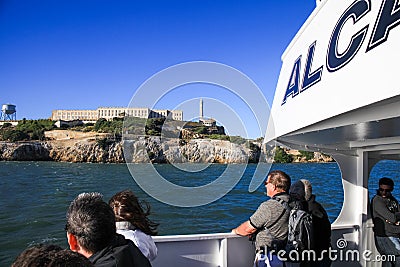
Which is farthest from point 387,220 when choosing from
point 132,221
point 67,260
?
point 67,260

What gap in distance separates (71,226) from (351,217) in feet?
11.1

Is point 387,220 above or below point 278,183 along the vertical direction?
below

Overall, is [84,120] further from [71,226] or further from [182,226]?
[71,226]

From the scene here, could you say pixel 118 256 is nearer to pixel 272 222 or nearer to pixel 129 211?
pixel 129 211

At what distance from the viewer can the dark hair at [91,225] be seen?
1315 mm

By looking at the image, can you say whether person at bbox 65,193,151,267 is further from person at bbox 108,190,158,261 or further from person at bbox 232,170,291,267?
person at bbox 232,170,291,267

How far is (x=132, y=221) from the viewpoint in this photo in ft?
6.17

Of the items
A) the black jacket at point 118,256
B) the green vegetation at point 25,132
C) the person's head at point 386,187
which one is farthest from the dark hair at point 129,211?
the green vegetation at point 25,132

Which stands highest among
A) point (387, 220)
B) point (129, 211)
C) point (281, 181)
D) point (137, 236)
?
point (281, 181)

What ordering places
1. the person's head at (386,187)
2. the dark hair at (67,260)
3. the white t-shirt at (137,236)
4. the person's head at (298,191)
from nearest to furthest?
the dark hair at (67,260) < the white t-shirt at (137,236) < the person's head at (298,191) < the person's head at (386,187)

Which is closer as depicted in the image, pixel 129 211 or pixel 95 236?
pixel 95 236

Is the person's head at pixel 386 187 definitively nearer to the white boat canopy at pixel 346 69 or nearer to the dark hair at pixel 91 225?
the white boat canopy at pixel 346 69

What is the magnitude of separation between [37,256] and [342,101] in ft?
3.88

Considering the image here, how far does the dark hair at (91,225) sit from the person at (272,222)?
134 centimetres
